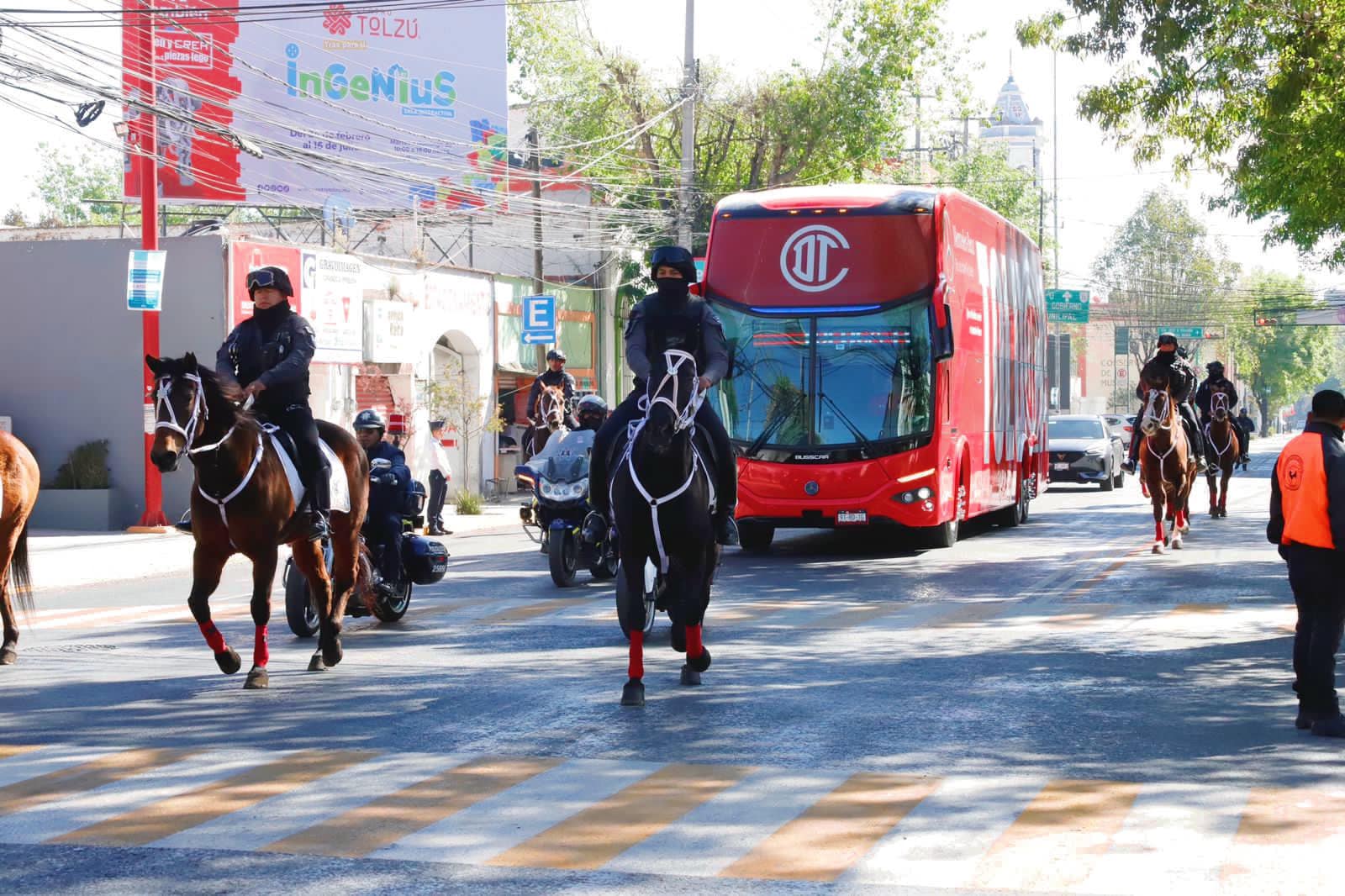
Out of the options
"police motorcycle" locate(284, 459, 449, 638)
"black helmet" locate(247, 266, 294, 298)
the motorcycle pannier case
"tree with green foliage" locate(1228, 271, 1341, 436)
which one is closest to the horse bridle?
"black helmet" locate(247, 266, 294, 298)

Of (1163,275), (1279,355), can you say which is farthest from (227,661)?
(1279,355)

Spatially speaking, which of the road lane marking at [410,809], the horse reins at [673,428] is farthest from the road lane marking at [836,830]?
the horse reins at [673,428]

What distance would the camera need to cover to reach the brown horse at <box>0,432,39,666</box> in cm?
1198

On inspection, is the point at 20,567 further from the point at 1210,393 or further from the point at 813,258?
the point at 1210,393

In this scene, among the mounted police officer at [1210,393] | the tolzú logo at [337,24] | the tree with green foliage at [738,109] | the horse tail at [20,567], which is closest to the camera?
the horse tail at [20,567]

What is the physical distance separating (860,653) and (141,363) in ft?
62.1

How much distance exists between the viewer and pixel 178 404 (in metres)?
9.71

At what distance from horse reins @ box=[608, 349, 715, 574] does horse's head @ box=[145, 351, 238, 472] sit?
232cm

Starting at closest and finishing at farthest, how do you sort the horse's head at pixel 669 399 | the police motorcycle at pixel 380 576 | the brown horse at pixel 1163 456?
the horse's head at pixel 669 399 → the police motorcycle at pixel 380 576 → the brown horse at pixel 1163 456

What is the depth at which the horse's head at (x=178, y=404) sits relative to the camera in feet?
31.2

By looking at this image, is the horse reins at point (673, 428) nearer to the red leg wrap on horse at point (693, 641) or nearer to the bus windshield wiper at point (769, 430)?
the red leg wrap on horse at point (693, 641)

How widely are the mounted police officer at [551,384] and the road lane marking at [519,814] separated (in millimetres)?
13577

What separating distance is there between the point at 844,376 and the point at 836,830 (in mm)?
12894

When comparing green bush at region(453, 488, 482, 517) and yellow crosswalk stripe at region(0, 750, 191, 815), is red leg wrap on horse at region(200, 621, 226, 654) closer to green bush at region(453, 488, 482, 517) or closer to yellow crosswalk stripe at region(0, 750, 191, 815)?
yellow crosswalk stripe at region(0, 750, 191, 815)
